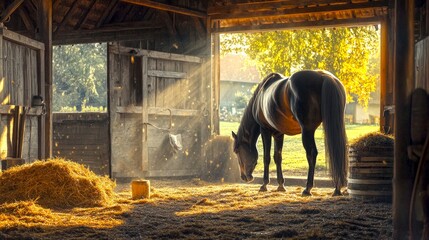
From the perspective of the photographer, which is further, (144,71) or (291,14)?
(291,14)

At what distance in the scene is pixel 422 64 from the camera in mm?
4617

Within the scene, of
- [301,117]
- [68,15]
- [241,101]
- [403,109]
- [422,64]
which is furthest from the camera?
[241,101]

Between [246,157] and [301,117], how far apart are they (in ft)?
6.07

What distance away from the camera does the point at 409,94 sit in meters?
4.36

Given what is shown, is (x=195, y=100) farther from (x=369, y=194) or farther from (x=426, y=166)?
(x=426, y=166)

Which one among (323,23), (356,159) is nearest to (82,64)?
(323,23)

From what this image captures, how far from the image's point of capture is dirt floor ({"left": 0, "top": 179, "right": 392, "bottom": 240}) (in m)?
5.35

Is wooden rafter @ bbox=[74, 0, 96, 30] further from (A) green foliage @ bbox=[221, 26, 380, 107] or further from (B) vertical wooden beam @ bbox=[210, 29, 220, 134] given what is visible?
(A) green foliage @ bbox=[221, 26, 380, 107]

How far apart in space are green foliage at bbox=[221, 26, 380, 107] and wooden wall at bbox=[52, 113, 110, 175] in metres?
8.90

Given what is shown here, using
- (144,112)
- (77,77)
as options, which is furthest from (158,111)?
(77,77)

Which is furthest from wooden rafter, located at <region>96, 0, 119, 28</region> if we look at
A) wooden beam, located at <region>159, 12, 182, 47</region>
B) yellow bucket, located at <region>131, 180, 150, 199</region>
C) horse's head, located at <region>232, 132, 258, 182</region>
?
yellow bucket, located at <region>131, 180, 150, 199</region>

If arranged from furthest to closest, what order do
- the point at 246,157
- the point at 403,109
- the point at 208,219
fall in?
1. the point at 246,157
2. the point at 208,219
3. the point at 403,109

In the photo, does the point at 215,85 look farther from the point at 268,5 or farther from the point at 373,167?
the point at 373,167

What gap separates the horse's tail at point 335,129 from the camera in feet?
25.7
